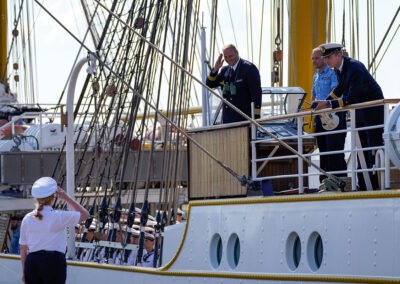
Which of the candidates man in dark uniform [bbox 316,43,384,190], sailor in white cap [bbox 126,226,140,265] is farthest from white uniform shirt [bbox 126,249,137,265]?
man in dark uniform [bbox 316,43,384,190]

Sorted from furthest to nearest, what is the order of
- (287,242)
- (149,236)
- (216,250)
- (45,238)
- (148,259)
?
(149,236) < (148,259) < (216,250) < (287,242) < (45,238)

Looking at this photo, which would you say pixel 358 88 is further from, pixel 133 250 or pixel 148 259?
pixel 133 250

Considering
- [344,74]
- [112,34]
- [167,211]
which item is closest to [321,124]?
[344,74]

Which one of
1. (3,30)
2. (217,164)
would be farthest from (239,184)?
(3,30)

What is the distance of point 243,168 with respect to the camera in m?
14.1

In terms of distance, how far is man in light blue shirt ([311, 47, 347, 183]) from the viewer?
13.6 metres

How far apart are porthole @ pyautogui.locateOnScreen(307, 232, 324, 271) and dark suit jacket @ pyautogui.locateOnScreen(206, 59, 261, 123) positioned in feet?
7.61

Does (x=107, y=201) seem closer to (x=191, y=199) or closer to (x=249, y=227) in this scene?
(x=191, y=199)

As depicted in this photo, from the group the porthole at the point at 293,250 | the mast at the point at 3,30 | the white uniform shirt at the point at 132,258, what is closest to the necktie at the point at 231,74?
the porthole at the point at 293,250

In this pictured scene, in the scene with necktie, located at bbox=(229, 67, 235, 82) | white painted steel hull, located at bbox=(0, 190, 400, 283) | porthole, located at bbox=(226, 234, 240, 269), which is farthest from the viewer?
necktie, located at bbox=(229, 67, 235, 82)

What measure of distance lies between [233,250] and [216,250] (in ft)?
1.12

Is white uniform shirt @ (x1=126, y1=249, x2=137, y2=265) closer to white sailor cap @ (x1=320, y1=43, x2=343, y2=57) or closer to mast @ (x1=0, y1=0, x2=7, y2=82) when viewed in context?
white sailor cap @ (x1=320, y1=43, x2=343, y2=57)

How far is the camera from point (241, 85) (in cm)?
1474

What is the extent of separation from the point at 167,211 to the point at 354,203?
552cm
